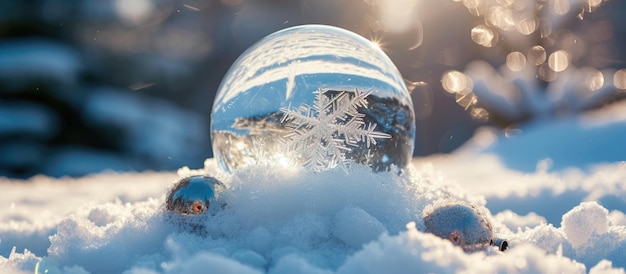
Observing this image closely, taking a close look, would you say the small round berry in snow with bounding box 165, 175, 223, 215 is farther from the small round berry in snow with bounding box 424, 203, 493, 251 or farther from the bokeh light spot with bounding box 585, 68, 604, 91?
the bokeh light spot with bounding box 585, 68, 604, 91

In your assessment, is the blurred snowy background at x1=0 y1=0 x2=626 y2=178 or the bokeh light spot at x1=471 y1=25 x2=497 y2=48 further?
the bokeh light spot at x1=471 y1=25 x2=497 y2=48

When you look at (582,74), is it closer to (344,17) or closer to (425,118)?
(425,118)

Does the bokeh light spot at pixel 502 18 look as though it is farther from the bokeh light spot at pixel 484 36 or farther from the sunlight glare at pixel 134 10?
the sunlight glare at pixel 134 10

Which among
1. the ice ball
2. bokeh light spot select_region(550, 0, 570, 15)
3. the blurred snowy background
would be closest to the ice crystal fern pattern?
the ice ball

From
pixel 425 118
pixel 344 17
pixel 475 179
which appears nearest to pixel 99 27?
pixel 344 17

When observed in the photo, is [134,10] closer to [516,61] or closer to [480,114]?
[480,114]

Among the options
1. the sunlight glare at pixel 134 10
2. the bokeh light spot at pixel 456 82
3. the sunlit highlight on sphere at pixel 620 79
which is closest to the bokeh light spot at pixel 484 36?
the bokeh light spot at pixel 456 82
